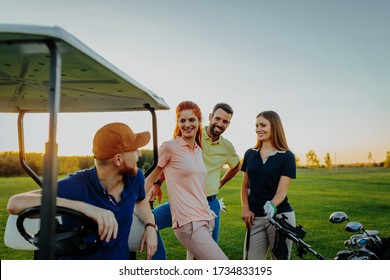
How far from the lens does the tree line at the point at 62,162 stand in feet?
9.61

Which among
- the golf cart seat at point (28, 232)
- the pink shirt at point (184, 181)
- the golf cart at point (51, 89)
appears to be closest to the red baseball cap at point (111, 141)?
the golf cart at point (51, 89)

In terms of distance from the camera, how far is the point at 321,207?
9258 millimetres

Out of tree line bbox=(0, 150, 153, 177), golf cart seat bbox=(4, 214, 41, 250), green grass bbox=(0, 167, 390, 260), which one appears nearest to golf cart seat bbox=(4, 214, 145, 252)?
golf cart seat bbox=(4, 214, 41, 250)

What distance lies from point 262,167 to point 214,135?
0.39m

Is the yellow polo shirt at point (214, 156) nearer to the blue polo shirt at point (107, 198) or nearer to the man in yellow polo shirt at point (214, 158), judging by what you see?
the man in yellow polo shirt at point (214, 158)

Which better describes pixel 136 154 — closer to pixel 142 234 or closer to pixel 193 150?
pixel 142 234

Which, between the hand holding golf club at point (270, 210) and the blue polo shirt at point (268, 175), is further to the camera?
the blue polo shirt at point (268, 175)

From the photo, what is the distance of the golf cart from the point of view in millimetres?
1400

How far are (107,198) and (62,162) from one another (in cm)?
167

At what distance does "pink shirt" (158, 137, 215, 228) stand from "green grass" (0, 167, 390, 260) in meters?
2.10

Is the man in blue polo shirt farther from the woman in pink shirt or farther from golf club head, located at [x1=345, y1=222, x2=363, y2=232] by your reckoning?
golf club head, located at [x1=345, y1=222, x2=363, y2=232]

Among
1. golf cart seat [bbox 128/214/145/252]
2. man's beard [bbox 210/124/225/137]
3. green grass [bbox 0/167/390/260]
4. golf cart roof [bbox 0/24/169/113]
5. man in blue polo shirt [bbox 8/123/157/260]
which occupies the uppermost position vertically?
golf cart roof [bbox 0/24/169/113]

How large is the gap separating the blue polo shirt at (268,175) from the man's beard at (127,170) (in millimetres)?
1012
